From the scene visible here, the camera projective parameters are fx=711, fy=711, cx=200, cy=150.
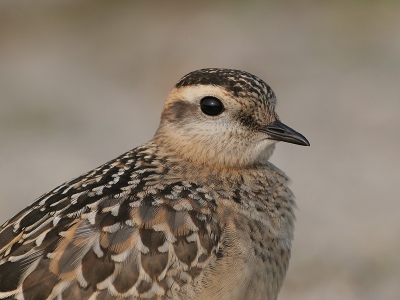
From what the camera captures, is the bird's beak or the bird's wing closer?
the bird's wing

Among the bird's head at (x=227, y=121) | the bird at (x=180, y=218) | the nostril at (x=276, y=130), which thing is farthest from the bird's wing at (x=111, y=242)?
the nostril at (x=276, y=130)

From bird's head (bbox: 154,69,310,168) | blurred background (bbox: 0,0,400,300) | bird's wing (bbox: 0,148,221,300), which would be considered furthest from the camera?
blurred background (bbox: 0,0,400,300)

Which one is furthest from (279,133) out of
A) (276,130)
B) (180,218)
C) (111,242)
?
(111,242)

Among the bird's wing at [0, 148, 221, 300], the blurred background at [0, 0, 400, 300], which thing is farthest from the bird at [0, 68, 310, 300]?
the blurred background at [0, 0, 400, 300]

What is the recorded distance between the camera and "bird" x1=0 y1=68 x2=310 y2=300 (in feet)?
14.9

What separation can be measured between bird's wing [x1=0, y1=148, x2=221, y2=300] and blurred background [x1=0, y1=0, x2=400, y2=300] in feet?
11.7

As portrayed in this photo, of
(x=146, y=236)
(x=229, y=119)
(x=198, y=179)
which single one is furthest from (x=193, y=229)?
(x=229, y=119)

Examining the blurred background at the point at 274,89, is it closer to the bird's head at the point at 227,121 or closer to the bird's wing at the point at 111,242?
the bird's head at the point at 227,121

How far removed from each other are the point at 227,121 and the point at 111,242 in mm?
1441

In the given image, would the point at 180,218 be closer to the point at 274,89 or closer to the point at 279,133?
the point at 279,133

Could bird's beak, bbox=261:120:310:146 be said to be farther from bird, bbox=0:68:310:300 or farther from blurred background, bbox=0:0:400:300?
blurred background, bbox=0:0:400:300

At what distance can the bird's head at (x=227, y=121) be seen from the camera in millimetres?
5500

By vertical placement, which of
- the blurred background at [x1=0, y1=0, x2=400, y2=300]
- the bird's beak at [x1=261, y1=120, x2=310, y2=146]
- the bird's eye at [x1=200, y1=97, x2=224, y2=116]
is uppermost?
the bird's eye at [x1=200, y1=97, x2=224, y2=116]

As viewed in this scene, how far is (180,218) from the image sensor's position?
4.88m
